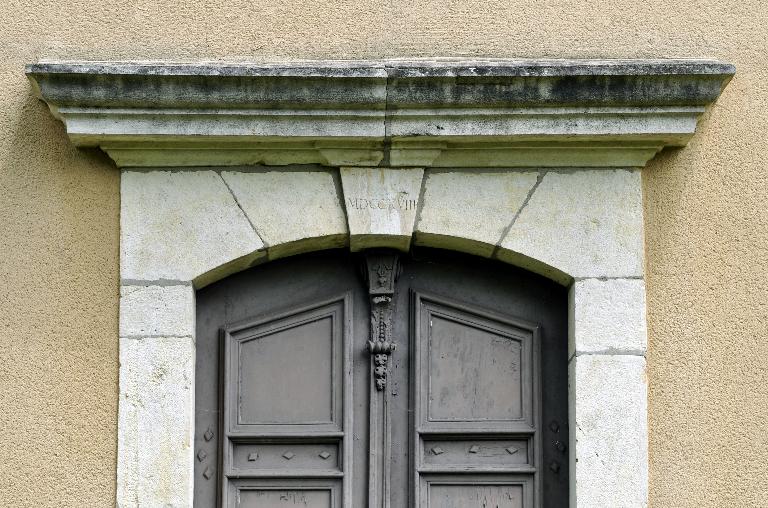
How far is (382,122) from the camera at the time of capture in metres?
5.09

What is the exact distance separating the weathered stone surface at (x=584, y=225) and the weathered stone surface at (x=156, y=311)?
1131 millimetres

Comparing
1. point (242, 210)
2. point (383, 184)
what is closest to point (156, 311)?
point (242, 210)

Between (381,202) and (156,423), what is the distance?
1.10 metres

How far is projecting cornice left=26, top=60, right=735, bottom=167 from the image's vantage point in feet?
16.4

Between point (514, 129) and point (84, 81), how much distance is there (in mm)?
1478

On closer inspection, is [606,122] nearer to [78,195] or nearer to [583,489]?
[583,489]

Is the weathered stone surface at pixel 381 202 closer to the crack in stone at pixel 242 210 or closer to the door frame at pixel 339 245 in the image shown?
the door frame at pixel 339 245

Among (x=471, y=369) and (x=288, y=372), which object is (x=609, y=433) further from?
(x=288, y=372)

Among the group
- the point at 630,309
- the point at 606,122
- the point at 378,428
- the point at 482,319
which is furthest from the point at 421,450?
the point at 606,122

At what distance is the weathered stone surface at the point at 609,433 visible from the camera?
498 centimetres

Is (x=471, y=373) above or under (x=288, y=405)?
above

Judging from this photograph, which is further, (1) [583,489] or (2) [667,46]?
(2) [667,46]

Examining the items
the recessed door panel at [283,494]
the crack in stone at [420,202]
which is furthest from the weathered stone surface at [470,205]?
the recessed door panel at [283,494]

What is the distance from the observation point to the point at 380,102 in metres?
5.04
